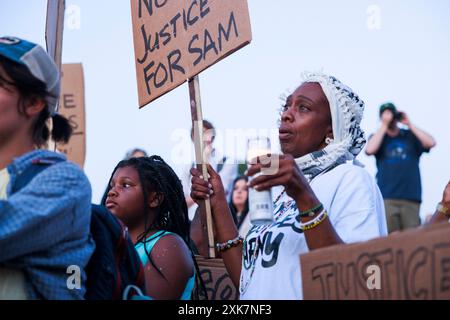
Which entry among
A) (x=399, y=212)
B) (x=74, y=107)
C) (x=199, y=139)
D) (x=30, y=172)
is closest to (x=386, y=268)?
(x=30, y=172)

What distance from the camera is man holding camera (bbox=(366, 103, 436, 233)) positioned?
22.4 feet

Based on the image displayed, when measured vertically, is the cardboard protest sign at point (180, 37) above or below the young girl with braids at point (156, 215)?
above

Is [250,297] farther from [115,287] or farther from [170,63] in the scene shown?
[170,63]

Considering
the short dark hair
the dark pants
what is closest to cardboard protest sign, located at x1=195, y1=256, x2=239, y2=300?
the short dark hair

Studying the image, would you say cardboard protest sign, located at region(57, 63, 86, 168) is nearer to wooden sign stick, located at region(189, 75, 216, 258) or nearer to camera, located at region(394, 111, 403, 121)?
wooden sign stick, located at region(189, 75, 216, 258)

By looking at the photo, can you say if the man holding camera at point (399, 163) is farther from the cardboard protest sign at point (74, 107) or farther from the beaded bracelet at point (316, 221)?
the beaded bracelet at point (316, 221)

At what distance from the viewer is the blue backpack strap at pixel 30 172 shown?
2217 millimetres

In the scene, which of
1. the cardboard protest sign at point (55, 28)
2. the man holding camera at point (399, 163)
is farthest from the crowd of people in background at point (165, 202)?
the man holding camera at point (399, 163)

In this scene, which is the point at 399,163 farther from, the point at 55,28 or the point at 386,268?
the point at 386,268

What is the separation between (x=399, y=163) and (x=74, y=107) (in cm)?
297

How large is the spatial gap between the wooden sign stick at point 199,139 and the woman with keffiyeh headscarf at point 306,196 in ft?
0.11

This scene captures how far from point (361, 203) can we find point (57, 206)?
1061mm

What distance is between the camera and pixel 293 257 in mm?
2711

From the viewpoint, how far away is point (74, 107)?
5.21 meters
